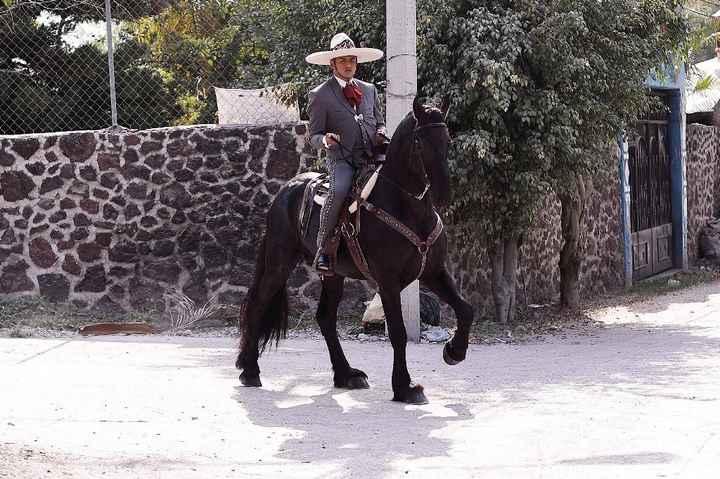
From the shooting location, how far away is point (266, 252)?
9.03m

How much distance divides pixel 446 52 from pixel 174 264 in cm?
401

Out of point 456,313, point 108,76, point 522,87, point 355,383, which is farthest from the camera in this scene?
point 108,76

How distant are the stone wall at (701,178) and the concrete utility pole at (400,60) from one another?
39.7 feet

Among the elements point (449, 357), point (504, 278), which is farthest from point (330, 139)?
point (504, 278)

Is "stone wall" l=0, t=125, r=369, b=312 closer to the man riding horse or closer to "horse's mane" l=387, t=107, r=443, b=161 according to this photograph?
the man riding horse

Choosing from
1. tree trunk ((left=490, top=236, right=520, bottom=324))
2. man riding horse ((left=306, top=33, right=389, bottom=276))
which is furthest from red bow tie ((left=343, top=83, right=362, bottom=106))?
tree trunk ((left=490, top=236, right=520, bottom=324))

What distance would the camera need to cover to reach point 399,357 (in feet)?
26.0

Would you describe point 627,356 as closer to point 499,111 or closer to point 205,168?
point 499,111

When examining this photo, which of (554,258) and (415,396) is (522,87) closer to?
(554,258)

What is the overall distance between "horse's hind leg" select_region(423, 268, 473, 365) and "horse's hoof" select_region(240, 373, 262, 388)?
1611mm

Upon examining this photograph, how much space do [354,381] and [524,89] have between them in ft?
17.0

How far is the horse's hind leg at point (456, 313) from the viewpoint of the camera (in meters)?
8.02

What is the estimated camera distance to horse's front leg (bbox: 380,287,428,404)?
26.0 ft

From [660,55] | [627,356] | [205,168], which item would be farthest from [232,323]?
[660,55]
